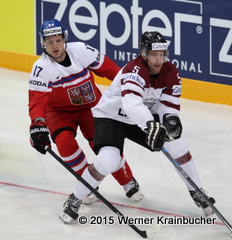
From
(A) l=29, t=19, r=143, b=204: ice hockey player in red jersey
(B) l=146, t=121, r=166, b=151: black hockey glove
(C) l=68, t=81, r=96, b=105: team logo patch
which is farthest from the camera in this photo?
(C) l=68, t=81, r=96, b=105: team logo patch

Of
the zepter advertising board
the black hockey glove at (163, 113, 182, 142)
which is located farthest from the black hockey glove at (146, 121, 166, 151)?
the zepter advertising board

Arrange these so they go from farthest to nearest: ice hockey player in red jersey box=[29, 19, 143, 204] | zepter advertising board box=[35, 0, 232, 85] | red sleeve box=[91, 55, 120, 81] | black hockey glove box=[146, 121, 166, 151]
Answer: zepter advertising board box=[35, 0, 232, 85], red sleeve box=[91, 55, 120, 81], ice hockey player in red jersey box=[29, 19, 143, 204], black hockey glove box=[146, 121, 166, 151]

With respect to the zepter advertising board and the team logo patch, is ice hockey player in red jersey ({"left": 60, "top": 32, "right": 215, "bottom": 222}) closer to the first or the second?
the team logo patch

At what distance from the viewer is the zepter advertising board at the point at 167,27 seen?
5.36 metres

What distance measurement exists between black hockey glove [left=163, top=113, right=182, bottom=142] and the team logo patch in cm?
61

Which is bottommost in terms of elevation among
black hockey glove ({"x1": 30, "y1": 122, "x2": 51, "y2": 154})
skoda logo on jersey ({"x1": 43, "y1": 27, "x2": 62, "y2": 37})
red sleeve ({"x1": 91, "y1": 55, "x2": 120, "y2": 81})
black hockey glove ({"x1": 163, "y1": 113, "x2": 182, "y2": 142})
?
black hockey glove ({"x1": 30, "y1": 122, "x2": 51, "y2": 154})

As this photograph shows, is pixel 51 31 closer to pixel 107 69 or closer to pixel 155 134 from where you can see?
pixel 107 69

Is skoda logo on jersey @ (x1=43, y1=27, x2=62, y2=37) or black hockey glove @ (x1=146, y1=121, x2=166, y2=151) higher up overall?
skoda logo on jersey @ (x1=43, y1=27, x2=62, y2=37)

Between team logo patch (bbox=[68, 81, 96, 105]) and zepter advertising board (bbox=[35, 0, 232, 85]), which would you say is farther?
zepter advertising board (bbox=[35, 0, 232, 85])

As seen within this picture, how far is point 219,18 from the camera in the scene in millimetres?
5285

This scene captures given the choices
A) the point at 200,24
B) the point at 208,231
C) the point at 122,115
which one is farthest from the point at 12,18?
the point at 208,231

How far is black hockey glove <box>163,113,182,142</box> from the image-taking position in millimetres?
2914

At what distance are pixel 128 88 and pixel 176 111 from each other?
37cm

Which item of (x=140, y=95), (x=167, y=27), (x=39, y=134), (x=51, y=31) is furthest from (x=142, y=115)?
(x=167, y=27)
